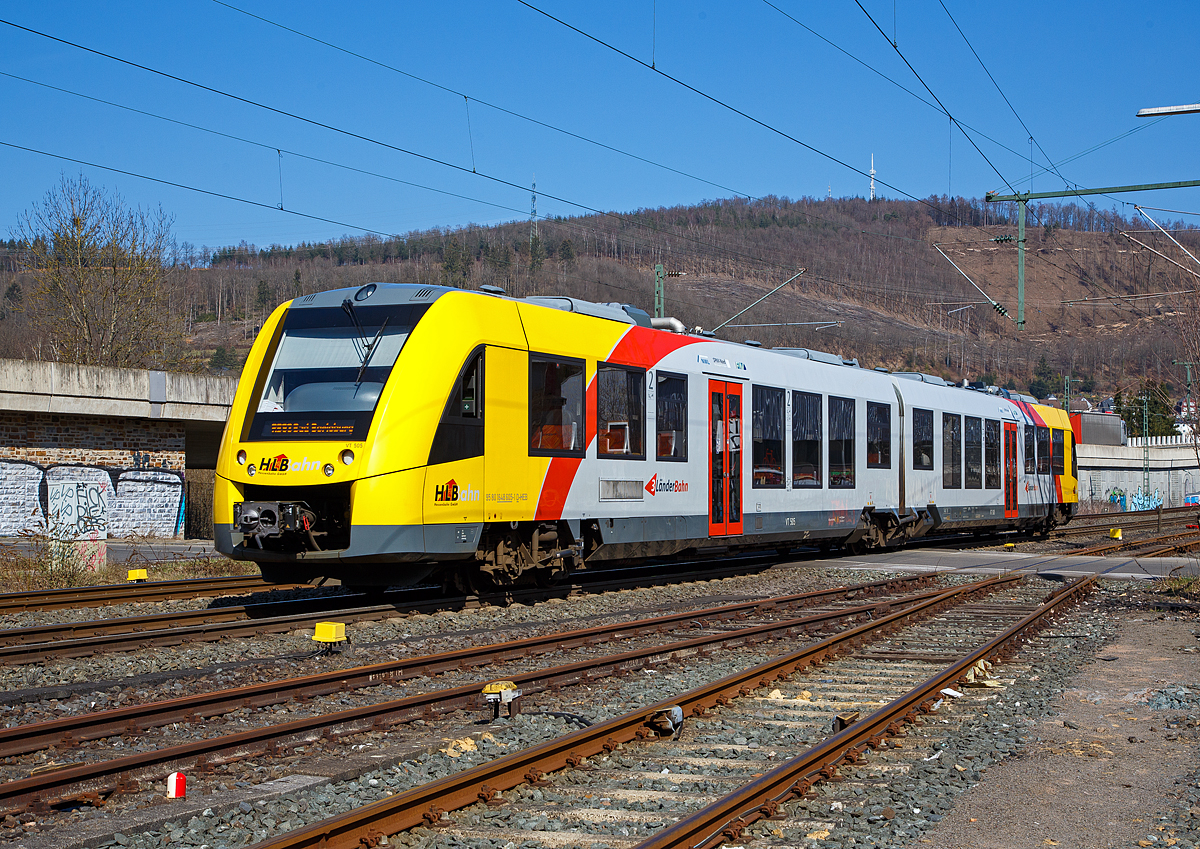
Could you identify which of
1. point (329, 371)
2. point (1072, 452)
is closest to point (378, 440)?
point (329, 371)

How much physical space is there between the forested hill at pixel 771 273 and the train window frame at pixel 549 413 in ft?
128

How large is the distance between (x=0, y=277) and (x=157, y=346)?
29.1m

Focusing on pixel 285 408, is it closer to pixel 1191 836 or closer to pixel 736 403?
pixel 736 403

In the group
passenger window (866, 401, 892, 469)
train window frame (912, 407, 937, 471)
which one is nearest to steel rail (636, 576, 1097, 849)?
passenger window (866, 401, 892, 469)

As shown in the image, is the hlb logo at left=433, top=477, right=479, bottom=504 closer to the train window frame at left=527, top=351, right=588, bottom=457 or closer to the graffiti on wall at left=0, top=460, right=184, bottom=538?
the train window frame at left=527, top=351, right=588, bottom=457

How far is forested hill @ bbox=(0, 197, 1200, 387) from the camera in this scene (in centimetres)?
8075

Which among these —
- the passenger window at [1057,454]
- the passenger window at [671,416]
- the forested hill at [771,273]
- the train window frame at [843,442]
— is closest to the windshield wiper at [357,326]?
→ the passenger window at [671,416]

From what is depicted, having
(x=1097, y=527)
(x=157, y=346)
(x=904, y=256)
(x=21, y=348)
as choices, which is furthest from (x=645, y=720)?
(x=904, y=256)

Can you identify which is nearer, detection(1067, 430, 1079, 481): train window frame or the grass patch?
the grass patch

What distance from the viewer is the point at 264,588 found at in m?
15.5

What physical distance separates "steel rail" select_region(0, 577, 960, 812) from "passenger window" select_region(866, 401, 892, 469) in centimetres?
979

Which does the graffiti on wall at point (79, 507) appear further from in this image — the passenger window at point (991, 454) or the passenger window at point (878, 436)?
the passenger window at point (991, 454)

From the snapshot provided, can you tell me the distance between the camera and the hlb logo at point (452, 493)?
448 inches

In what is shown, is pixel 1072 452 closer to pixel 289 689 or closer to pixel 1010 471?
pixel 1010 471
